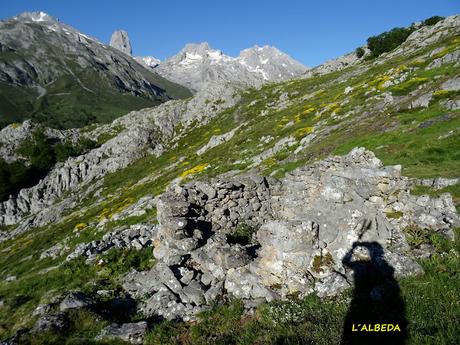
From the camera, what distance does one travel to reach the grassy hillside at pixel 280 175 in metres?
12.2

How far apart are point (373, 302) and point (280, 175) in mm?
29142

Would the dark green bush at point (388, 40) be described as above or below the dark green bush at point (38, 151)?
above

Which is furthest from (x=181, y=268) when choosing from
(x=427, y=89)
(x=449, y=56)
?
(x=449, y=56)

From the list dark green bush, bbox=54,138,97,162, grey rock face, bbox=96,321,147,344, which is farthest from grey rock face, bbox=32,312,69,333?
dark green bush, bbox=54,138,97,162

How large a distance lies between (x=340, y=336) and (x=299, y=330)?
4.84ft

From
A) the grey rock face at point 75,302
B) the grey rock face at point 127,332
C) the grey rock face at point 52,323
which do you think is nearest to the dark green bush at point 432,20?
the grey rock face at point 75,302

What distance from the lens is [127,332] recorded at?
14.7 metres

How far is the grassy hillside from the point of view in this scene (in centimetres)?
1224

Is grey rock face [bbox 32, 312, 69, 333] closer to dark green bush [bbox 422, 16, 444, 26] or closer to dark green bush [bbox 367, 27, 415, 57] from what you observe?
dark green bush [bbox 367, 27, 415, 57]

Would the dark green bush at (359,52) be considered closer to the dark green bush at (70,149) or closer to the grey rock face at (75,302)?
the dark green bush at (70,149)

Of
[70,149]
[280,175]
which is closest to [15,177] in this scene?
[70,149]

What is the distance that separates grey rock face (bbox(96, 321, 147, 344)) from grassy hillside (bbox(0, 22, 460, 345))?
1.87ft

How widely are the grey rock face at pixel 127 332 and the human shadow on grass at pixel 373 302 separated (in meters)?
8.52

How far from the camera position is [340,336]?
11.3m
